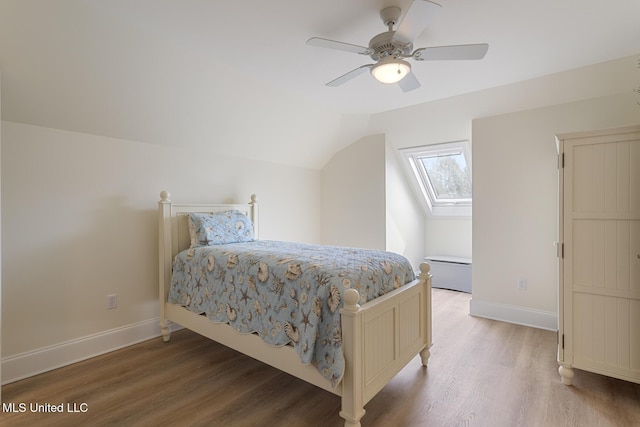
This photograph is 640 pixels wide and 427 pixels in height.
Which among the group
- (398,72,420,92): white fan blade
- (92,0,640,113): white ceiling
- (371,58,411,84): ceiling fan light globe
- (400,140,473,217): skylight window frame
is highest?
(92,0,640,113): white ceiling

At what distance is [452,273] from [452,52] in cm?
336

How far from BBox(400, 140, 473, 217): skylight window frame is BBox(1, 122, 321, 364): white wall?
2776mm

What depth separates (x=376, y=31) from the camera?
84.7 inches

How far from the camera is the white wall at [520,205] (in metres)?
2.98

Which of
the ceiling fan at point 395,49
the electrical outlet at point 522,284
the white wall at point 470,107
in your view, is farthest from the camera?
the electrical outlet at point 522,284

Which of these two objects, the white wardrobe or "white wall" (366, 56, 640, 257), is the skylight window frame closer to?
"white wall" (366, 56, 640, 257)

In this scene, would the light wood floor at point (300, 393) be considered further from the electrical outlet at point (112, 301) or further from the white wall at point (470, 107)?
the white wall at point (470, 107)

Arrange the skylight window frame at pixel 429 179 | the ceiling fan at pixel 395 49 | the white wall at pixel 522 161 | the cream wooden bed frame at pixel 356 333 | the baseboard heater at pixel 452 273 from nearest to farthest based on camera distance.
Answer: the cream wooden bed frame at pixel 356 333 → the ceiling fan at pixel 395 49 → the white wall at pixel 522 161 → the skylight window frame at pixel 429 179 → the baseboard heater at pixel 452 273

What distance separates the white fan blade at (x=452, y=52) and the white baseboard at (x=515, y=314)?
2530 mm

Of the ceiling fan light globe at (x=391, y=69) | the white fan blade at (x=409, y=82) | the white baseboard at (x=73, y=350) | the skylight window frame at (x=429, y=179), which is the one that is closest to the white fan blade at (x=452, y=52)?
the ceiling fan light globe at (x=391, y=69)

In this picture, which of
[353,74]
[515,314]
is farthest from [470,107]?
[515,314]

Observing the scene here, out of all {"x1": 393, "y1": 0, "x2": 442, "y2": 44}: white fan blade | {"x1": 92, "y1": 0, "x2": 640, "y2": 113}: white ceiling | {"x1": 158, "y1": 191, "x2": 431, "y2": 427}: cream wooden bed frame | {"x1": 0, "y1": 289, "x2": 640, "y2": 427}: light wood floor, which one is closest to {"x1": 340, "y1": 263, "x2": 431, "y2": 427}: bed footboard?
{"x1": 158, "y1": 191, "x2": 431, "y2": 427}: cream wooden bed frame

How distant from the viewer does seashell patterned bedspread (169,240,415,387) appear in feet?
5.48

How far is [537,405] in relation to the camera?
187 centimetres
